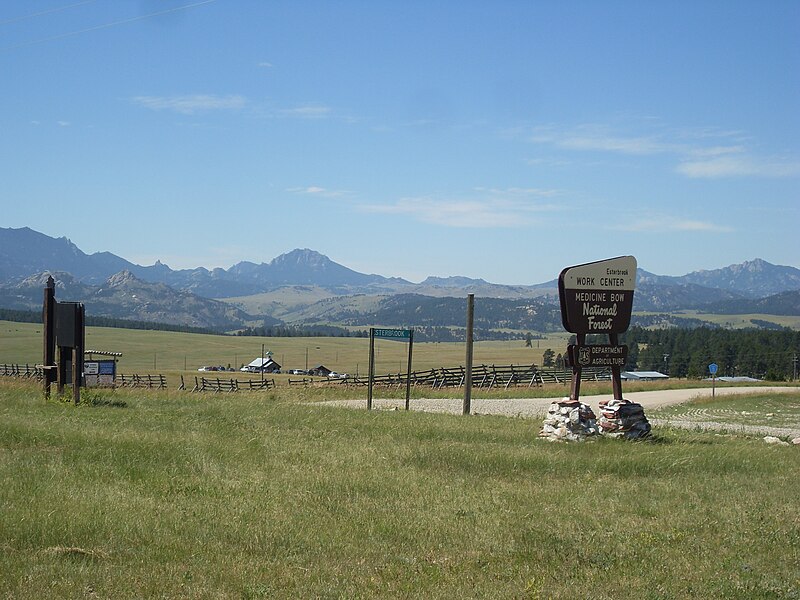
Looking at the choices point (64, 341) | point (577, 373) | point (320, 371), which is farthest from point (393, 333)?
→ point (320, 371)

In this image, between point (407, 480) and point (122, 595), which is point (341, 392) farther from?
point (122, 595)

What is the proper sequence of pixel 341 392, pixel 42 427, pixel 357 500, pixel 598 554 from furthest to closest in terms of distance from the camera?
pixel 341 392, pixel 42 427, pixel 357 500, pixel 598 554

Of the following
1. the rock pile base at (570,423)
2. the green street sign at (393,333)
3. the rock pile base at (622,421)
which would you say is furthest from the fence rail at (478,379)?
the rock pile base at (570,423)

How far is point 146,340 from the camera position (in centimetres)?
19512

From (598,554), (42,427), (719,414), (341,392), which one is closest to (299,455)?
(42,427)

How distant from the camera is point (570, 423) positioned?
55.2ft

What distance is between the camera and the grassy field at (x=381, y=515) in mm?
7216

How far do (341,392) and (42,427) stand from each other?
22.5 meters

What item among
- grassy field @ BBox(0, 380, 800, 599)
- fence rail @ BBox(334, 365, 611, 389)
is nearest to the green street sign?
grassy field @ BBox(0, 380, 800, 599)

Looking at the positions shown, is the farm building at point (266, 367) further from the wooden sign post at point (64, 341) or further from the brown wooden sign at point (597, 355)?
the brown wooden sign at point (597, 355)

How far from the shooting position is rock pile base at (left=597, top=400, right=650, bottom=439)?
56.8 feet

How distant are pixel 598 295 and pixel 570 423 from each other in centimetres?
320

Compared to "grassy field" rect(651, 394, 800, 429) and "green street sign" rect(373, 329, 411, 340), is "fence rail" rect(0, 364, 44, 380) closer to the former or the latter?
"green street sign" rect(373, 329, 411, 340)

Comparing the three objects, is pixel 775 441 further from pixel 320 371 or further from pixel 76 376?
pixel 320 371
